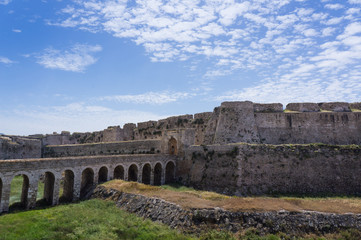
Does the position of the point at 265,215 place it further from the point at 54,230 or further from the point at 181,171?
the point at 181,171

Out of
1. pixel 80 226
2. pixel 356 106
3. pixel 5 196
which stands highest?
pixel 356 106

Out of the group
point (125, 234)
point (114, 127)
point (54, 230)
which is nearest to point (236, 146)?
point (125, 234)

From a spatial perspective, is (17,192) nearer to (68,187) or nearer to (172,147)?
(68,187)

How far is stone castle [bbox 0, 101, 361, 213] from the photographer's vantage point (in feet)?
62.4

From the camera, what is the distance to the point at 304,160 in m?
20.9

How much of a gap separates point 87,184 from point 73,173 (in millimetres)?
2816

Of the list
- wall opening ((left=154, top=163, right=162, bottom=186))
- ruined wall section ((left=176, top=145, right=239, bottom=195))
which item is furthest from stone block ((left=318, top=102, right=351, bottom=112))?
wall opening ((left=154, top=163, right=162, bottom=186))

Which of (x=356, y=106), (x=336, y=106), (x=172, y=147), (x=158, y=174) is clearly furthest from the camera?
(x=172, y=147)

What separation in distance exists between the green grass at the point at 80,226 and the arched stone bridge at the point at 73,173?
1.90m

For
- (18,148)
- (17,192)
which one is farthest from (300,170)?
(18,148)

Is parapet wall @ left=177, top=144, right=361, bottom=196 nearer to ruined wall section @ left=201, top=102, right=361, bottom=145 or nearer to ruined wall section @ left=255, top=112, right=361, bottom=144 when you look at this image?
ruined wall section @ left=201, top=102, right=361, bottom=145

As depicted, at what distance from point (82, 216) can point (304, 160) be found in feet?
58.3

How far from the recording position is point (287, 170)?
2069cm

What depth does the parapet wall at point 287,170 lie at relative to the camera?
19812 millimetres
